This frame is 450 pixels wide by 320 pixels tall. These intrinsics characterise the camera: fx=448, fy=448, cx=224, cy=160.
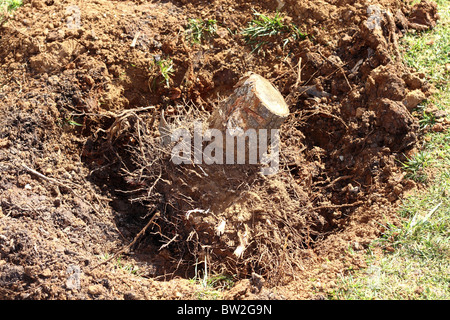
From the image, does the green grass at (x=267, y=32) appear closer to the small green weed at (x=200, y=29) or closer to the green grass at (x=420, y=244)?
the small green weed at (x=200, y=29)

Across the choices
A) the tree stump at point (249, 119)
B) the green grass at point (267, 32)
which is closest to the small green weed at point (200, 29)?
the green grass at point (267, 32)

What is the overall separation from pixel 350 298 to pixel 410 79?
4.92 ft

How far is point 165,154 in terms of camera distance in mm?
2840

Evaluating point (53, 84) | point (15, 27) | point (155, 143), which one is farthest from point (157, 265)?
point (15, 27)

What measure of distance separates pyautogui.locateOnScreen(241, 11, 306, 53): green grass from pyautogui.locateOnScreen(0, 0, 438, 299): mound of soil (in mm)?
38

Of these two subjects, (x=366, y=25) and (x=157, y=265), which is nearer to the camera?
(x=157, y=265)

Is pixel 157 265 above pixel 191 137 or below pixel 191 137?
below

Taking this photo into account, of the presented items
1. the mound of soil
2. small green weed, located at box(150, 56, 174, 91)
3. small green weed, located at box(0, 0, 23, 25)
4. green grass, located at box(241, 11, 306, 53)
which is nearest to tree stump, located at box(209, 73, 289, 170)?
the mound of soil

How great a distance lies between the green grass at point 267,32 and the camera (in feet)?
10.4

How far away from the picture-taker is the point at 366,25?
3004 millimetres

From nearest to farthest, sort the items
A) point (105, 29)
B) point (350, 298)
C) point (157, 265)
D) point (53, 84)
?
point (350, 298)
point (157, 265)
point (53, 84)
point (105, 29)

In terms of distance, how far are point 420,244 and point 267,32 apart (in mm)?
1743

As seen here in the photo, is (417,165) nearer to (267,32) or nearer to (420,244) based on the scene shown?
(420,244)

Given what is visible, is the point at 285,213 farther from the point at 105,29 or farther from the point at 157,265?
the point at 105,29
